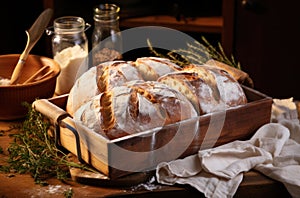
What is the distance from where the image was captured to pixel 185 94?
1.50 m

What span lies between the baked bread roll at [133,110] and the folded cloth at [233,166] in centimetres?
10

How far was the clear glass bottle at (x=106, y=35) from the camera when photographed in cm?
189

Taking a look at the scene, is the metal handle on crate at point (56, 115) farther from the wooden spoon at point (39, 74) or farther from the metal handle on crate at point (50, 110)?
the wooden spoon at point (39, 74)

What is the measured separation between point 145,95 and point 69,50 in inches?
19.4

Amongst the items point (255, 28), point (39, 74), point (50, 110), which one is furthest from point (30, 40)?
point (255, 28)

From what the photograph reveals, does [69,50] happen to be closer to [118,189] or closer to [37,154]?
[37,154]

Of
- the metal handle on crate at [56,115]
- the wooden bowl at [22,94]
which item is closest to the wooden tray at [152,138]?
the metal handle on crate at [56,115]

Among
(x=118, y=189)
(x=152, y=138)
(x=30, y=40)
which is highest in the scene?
(x=30, y=40)

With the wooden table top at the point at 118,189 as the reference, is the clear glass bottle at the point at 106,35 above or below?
above

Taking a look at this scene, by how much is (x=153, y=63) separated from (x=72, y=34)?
0.33 m

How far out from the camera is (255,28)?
2629 mm

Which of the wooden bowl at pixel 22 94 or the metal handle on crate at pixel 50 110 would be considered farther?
the wooden bowl at pixel 22 94

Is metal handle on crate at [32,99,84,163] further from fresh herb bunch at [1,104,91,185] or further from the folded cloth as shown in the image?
the folded cloth

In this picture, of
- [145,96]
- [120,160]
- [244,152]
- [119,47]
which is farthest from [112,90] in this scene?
[119,47]
